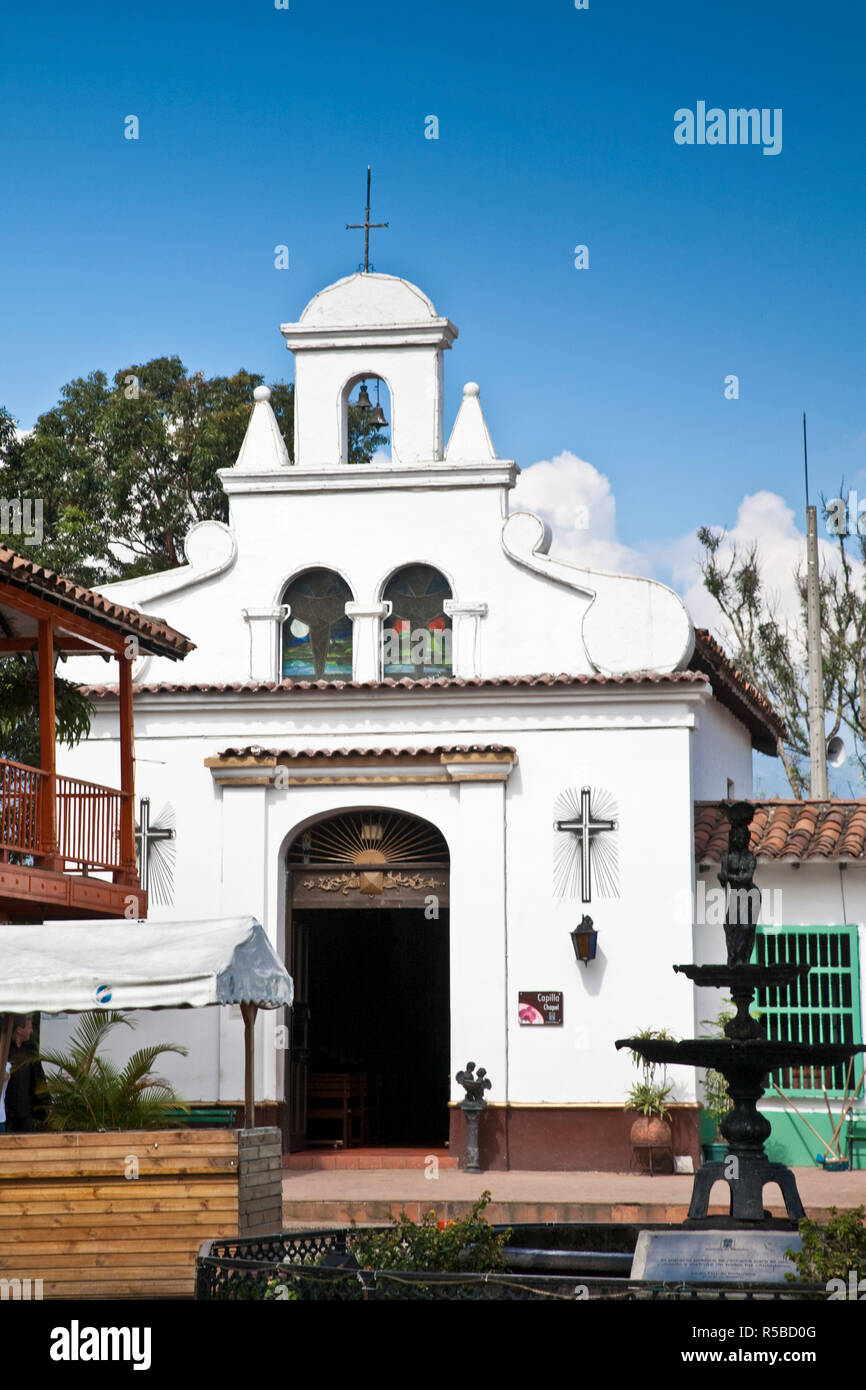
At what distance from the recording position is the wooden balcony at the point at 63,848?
15.9 meters

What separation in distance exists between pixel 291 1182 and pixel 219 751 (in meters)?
4.66

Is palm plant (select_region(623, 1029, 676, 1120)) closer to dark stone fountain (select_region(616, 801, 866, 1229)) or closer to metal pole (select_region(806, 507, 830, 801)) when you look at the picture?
dark stone fountain (select_region(616, 801, 866, 1229))

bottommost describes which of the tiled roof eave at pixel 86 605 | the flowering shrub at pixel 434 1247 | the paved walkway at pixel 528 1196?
the paved walkway at pixel 528 1196

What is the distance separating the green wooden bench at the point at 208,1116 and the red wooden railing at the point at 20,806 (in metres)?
3.88

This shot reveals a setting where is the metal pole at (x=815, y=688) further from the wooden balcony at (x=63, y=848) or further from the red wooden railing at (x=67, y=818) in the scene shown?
the wooden balcony at (x=63, y=848)

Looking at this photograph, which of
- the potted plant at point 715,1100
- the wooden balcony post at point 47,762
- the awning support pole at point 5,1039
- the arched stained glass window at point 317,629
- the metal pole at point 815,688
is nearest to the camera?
the awning support pole at point 5,1039

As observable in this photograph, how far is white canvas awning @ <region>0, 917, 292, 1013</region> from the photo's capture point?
13.1 m

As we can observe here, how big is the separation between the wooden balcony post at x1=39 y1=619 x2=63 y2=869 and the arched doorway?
4016 mm

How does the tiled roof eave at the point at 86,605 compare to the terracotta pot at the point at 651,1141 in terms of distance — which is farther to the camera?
the terracotta pot at the point at 651,1141

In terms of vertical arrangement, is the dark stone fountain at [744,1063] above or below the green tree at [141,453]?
below

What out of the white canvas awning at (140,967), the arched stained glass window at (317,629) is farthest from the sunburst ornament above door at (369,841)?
the white canvas awning at (140,967)

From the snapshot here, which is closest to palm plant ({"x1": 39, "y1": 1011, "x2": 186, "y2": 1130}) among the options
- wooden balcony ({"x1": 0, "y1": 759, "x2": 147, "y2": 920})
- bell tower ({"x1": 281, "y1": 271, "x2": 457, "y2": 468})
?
wooden balcony ({"x1": 0, "y1": 759, "x2": 147, "y2": 920})

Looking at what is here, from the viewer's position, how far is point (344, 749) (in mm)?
19266

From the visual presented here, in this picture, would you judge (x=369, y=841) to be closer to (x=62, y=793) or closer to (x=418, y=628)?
(x=418, y=628)
